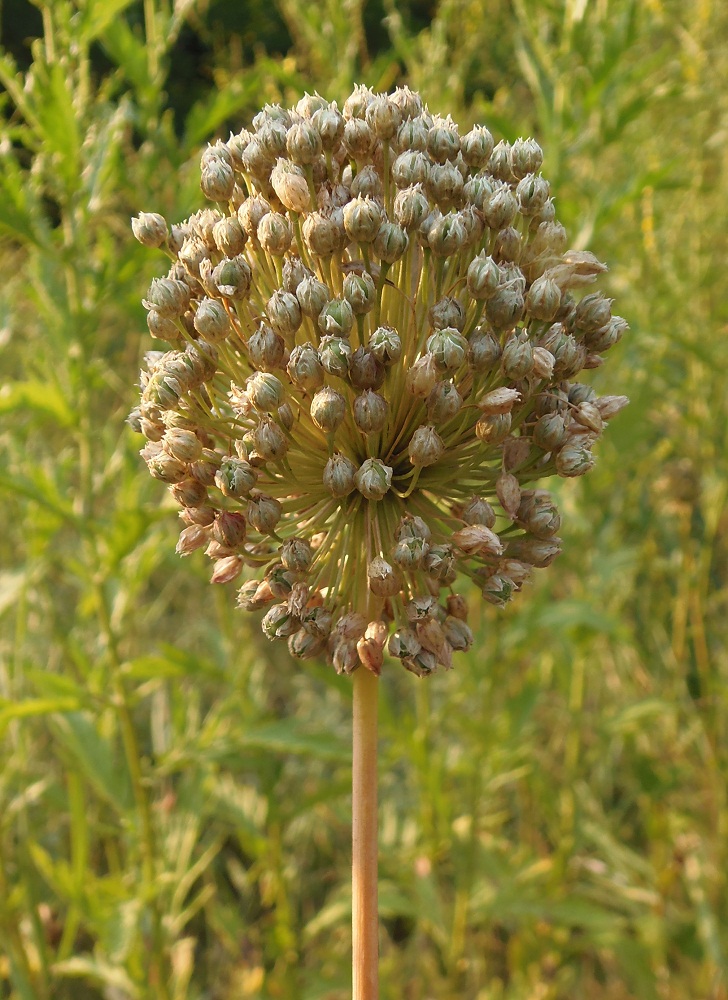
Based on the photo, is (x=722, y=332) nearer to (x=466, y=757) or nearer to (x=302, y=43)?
(x=466, y=757)

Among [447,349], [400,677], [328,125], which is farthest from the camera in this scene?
[400,677]

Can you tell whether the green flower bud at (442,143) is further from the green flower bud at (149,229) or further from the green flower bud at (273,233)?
the green flower bud at (149,229)

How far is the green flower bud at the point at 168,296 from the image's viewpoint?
1.24 m

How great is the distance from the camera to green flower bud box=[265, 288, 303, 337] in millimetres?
1152

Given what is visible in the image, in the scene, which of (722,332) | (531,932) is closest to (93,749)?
(531,932)

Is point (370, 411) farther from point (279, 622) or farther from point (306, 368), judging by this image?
point (279, 622)

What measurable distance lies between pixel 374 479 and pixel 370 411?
87 mm

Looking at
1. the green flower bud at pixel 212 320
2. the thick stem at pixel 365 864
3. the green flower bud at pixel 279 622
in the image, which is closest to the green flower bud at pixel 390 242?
the green flower bud at pixel 212 320

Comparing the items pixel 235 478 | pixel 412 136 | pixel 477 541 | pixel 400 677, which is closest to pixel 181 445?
pixel 235 478

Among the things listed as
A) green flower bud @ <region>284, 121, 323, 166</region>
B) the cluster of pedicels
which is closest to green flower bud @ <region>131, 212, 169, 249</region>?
the cluster of pedicels

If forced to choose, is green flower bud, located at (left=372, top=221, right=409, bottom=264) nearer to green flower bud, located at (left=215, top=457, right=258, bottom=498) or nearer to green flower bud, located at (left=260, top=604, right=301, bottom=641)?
green flower bud, located at (left=215, top=457, right=258, bottom=498)

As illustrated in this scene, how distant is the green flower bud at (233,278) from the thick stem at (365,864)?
A: 0.57 metres

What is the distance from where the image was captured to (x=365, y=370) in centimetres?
114

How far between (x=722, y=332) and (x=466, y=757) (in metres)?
1.69
